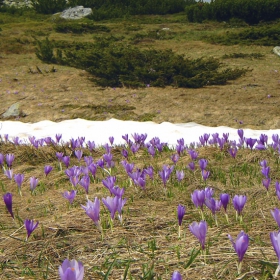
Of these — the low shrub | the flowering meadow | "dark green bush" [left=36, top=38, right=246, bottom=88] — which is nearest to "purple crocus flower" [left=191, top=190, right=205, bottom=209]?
the flowering meadow

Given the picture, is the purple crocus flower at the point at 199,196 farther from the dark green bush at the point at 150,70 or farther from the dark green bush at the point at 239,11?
the dark green bush at the point at 239,11

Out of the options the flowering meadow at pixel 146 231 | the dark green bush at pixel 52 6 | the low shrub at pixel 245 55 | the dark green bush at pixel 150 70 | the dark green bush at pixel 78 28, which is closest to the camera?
the flowering meadow at pixel 146 231

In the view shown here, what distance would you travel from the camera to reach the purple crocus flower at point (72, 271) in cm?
106

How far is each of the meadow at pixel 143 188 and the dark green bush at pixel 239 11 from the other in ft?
72.0

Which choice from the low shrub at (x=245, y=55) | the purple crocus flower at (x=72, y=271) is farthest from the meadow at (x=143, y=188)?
the low shrub at (x=245, y=55)

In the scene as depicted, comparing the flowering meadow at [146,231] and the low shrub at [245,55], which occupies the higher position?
the flowering meadow at [146,231]

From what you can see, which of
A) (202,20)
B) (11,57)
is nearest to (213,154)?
(11,57)

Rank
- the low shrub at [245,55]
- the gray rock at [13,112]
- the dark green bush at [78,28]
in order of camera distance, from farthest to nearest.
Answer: the dark green bush at [78,28] < the low shrub at [245,55] < the gray rock at [13,112]

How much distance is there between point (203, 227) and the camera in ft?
5.24

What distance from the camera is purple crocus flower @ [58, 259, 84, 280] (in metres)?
1.06

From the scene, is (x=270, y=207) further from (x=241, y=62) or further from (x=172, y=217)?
(x=241, y=62)

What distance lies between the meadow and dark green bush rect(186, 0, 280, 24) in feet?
72.0

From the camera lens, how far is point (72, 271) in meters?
1.07

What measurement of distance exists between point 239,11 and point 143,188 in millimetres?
30897
